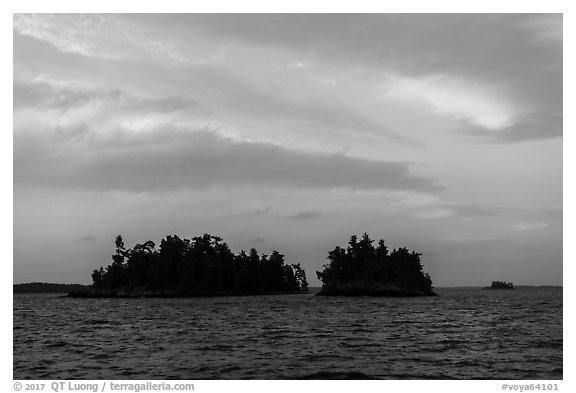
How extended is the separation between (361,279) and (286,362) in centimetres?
17095

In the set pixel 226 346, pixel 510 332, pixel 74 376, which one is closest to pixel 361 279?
pixel 510 332

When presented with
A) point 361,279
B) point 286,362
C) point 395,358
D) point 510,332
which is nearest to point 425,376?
point 395,358

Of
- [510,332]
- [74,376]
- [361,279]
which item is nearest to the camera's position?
[74,376]

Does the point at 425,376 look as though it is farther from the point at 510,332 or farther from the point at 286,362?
the point at 510,332

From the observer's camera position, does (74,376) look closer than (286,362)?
Yes

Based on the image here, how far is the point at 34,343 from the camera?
137ft

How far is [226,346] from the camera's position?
39375mm
